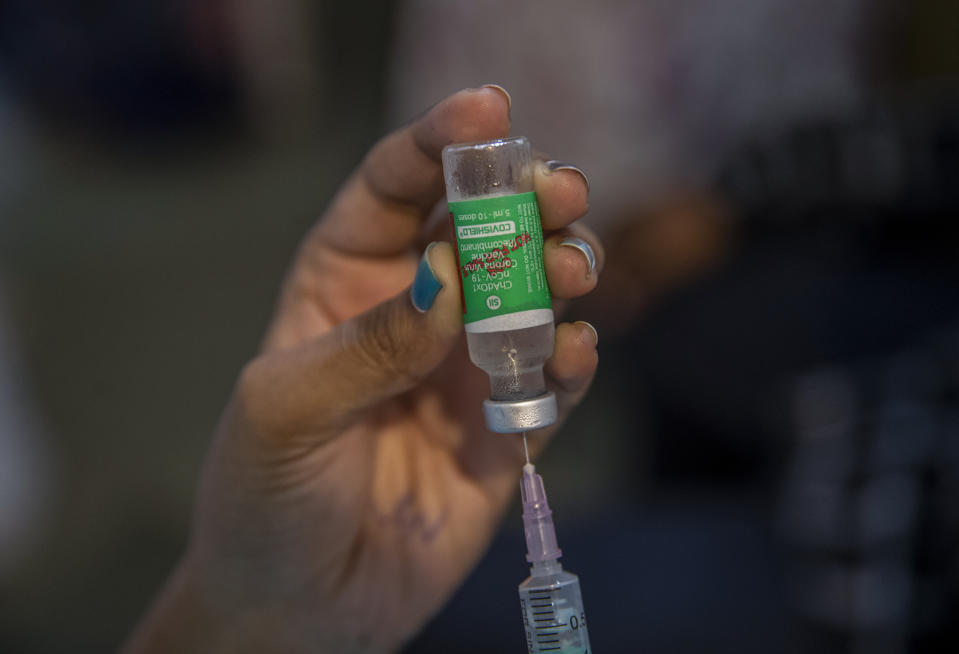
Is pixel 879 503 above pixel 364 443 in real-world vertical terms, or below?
below

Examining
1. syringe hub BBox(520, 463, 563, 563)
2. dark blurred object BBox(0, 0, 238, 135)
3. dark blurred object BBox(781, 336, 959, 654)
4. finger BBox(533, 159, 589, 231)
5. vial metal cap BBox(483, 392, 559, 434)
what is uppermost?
dark blurred object BBox(0, 0, 238, 135)

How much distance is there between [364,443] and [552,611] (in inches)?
15.9

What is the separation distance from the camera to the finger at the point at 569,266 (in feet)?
3.14

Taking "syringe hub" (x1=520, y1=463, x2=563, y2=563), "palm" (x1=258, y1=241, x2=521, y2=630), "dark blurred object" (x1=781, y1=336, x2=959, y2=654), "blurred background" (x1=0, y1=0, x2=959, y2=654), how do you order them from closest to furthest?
1. "syringe hub" (x1=520, y1=463, x2=563, y2=563)
2. "palm" (x1=258, y1=241, x2=521, y2=630)
3. "dark blurred object" (x1=781, y1=336, x2=959, y2=654)
4. "blurred background" (x1=0, y1=0, x2=959, y2=654)

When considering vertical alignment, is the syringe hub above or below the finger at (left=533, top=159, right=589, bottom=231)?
below

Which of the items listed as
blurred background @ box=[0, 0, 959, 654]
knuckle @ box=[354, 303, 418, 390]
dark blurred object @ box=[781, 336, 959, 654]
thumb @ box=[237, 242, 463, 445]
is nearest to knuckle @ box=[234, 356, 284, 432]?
thumb @ box=[237, 242, 463, 445]

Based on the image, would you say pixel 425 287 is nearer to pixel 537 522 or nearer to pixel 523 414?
pixel 523 414

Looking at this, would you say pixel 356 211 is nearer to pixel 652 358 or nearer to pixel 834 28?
pixel 652 358

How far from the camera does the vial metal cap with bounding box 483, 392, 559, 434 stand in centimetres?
97

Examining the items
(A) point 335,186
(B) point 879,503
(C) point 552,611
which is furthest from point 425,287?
(A) point 335,186

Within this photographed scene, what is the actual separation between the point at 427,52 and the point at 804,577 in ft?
7.72

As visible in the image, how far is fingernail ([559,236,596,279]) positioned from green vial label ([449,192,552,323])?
0.04 meters

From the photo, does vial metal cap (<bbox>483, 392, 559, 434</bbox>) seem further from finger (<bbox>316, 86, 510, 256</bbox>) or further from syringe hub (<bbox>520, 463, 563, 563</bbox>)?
finger (<bbox>316, 86, 510, 256</bbox>)

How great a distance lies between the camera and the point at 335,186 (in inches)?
134
